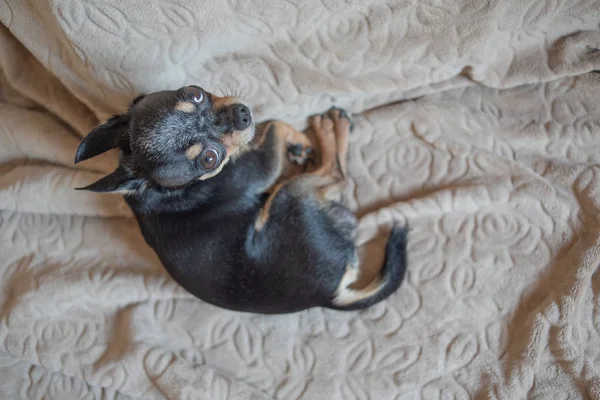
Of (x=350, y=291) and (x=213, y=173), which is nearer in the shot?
(x=213, y=173)

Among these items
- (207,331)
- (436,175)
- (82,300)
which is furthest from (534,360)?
(82,300)

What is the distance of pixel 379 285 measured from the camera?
1.67 m

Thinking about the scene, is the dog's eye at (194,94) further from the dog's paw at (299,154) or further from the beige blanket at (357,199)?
the dog's paw at (299,154)

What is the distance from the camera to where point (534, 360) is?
154 centimetres

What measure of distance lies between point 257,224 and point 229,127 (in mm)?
358

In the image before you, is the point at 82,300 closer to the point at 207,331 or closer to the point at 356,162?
the point at 207,331

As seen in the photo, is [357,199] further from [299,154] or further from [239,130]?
[239,130]

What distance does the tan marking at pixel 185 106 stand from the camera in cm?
145

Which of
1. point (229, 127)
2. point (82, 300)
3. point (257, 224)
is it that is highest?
point (229, 127)

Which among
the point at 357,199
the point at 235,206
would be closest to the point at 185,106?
the point at 235,206

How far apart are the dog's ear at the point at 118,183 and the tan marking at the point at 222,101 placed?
0.33m

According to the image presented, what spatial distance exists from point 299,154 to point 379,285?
60 centimetres

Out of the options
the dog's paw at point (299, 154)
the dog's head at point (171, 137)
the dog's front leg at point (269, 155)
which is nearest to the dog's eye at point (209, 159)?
the dog's head at point (171, 137)

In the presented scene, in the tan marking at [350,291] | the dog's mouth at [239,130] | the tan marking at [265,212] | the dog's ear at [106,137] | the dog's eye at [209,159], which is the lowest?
the tan marking at [350,291]
